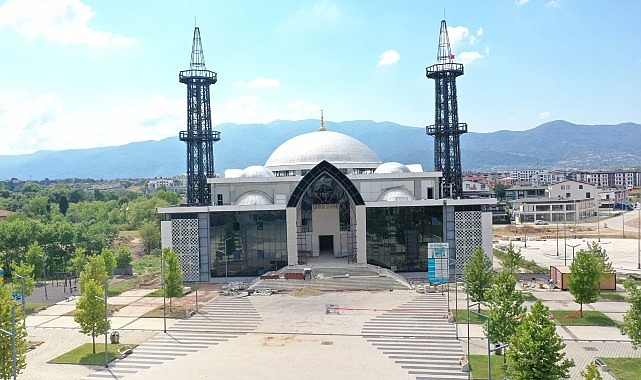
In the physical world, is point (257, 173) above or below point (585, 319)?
Result: above

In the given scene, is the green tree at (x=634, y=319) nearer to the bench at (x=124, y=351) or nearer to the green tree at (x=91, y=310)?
the bench at (x=124, y=351)

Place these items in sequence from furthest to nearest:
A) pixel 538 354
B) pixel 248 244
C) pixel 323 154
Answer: pixel 323 154
pixel 248 244
pixel 538 354

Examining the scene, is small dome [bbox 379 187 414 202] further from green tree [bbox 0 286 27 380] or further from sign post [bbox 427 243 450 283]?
green tree [bbox 0 286 27 380]

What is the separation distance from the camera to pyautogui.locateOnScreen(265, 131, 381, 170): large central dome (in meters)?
64.7

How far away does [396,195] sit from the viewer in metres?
55.4

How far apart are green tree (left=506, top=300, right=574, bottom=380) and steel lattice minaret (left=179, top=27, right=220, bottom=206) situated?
1872 inches

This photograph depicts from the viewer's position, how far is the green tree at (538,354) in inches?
799

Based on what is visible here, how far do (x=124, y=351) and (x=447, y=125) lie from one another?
44810 millimetres

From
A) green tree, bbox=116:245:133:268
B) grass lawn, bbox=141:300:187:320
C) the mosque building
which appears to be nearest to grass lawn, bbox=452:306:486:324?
the mosque building

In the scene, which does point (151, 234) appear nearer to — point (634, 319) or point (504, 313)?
point (504, 313)

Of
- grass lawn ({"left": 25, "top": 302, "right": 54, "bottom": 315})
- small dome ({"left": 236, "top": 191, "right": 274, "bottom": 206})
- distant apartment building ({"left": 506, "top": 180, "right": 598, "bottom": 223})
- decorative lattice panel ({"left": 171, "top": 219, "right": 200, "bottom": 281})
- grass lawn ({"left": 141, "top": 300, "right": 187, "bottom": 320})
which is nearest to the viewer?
grass lawn ({"left": 141, "top": 300, "right": 187, "bottom": 320})

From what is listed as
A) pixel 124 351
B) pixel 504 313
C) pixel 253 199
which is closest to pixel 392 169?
pixel 253 199

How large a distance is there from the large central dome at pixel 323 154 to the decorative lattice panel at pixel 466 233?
15521 mm

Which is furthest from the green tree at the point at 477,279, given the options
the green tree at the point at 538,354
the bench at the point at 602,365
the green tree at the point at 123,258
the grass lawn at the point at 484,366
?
A: the green tree at the point at 123,258
